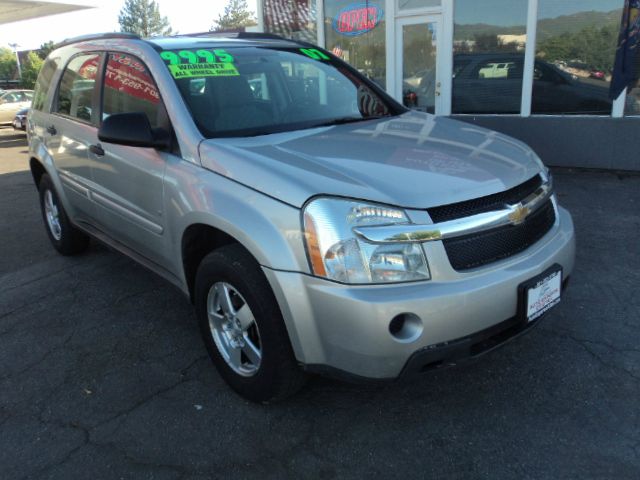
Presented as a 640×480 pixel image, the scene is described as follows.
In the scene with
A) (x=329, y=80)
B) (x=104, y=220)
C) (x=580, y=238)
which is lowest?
(x=580, y=238)

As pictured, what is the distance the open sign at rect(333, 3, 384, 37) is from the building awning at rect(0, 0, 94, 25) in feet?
49.8

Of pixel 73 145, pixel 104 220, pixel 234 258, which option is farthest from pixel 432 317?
pixel 73 145

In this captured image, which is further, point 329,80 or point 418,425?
point 329,80

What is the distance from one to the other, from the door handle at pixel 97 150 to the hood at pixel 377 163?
1200mm

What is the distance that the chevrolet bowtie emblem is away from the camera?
2.42m

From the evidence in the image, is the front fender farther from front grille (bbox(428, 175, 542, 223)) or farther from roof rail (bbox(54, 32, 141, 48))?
roof rail (bbox(54, 32, 141, 48))

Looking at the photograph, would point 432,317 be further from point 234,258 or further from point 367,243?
point 234,258

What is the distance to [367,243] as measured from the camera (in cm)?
215

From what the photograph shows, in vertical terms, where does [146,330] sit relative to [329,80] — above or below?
below

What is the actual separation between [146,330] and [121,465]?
1.29 metres

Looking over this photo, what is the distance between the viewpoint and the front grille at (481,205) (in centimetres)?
223

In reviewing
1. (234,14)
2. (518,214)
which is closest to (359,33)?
(518,214)

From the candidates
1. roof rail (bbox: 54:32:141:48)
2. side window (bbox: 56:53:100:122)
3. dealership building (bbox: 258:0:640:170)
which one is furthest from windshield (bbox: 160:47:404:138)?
dealership building (bbox: 258:0:640:170)

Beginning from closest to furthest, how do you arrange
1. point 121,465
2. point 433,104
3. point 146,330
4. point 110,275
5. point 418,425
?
point 121,465 < point 418,425 < point 146,330 < point 110,275 < point 433,104
